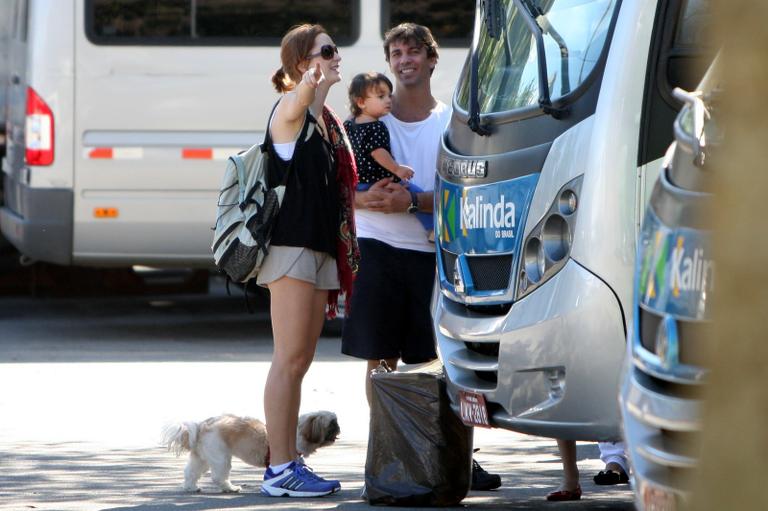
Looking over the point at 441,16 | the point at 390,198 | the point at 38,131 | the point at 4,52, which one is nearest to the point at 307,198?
the point at 390,198

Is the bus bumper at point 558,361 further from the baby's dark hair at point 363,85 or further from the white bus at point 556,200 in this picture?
the baby's dark hair at point 363,85

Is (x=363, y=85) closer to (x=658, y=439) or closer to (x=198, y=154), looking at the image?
(x=658, y=439)

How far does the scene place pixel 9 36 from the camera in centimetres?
1333

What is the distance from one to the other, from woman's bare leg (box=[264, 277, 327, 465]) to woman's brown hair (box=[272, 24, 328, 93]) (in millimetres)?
813

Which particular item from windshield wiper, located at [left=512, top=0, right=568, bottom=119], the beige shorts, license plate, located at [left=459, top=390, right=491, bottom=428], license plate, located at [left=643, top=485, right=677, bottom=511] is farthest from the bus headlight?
license plate, located at [left=643, top=485, right=677, bottom=511]

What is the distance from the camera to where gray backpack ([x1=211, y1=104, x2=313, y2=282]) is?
6059 mm

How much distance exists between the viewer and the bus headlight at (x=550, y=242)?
508 cm

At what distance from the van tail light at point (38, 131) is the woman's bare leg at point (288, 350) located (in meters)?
5.22

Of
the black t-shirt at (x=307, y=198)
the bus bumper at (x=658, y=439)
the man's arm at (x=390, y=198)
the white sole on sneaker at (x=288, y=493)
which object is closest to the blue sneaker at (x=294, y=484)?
the white sole on sneaker at (x=288, y=493)

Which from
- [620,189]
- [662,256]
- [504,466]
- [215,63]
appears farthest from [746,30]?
[215,63]

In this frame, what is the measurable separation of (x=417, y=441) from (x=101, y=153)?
570 centimetres

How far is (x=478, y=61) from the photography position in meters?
6.03

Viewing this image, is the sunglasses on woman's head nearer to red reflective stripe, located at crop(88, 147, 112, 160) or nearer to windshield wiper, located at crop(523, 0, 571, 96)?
windshield wiper, located at crop(523, 0, 571, 96)

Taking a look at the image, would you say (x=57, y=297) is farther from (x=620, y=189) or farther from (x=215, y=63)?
(x=620, y=189)
